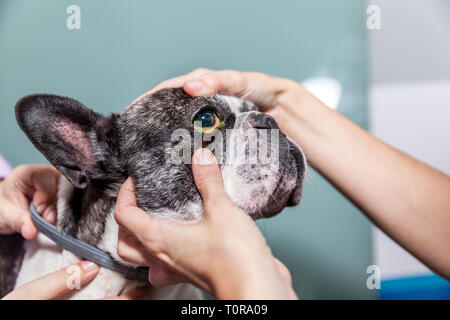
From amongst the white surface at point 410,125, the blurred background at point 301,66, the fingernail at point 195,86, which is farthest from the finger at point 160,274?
the white surface at point 410,125

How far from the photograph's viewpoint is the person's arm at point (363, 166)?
1.46 metres

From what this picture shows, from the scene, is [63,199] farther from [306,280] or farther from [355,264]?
[355,264]

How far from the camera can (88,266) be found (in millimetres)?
1344

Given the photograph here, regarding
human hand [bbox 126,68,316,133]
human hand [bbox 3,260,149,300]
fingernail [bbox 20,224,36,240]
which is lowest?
human hand [bbox 3,260,149,300]

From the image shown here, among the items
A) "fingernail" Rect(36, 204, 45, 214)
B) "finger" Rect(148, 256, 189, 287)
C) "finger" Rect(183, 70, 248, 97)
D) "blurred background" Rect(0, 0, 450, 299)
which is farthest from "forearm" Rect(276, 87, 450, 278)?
"fingernail" Rect(36, 204, 45, 214)

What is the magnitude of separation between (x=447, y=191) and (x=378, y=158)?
29cm

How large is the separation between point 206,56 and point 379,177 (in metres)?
1.35

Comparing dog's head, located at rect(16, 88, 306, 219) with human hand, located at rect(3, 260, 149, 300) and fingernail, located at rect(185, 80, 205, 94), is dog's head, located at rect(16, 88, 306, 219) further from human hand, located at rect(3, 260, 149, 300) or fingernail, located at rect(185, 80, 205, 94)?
human hand, located at rect(3, 260, 149, 300)

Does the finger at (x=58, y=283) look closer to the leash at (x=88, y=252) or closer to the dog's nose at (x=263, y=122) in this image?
the leash at (x=88, y=252)

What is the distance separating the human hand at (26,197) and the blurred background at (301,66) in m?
0.82

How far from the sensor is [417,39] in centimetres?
257

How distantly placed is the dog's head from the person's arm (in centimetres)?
14

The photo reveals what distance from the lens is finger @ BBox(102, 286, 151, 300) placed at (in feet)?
4.44

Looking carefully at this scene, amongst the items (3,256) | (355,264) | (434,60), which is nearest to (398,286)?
(355,264)
